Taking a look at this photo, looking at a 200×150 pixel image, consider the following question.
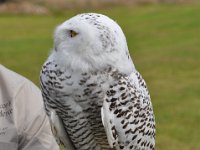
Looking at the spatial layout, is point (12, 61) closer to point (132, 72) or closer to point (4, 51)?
point (4, 51)

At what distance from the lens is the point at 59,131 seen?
58.6 inches

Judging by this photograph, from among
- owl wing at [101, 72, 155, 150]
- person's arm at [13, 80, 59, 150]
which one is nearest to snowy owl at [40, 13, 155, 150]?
owl wing at [101, 72, 155, 150]

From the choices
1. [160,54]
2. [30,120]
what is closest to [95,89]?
[30,120]

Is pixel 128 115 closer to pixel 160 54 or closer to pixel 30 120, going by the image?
pixel 30 120

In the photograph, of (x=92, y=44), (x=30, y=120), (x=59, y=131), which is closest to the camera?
(x=92, y=44)

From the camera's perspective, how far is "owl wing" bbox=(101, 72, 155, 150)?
1.39 metres

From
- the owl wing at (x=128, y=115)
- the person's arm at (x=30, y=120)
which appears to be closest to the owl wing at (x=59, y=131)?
the owl wing at (x=128, y=115)

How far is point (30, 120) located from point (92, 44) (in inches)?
30.7

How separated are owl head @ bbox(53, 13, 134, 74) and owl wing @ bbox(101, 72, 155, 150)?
69 millimetres

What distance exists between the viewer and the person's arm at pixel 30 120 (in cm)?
201

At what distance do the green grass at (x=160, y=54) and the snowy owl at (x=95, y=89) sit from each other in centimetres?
60

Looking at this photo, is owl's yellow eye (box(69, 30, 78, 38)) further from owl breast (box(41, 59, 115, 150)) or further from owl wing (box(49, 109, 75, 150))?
owl wing (box(49, 109, 75, 150))

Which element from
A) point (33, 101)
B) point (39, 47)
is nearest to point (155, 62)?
point (39, 47)

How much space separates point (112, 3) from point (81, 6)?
4.64ft
